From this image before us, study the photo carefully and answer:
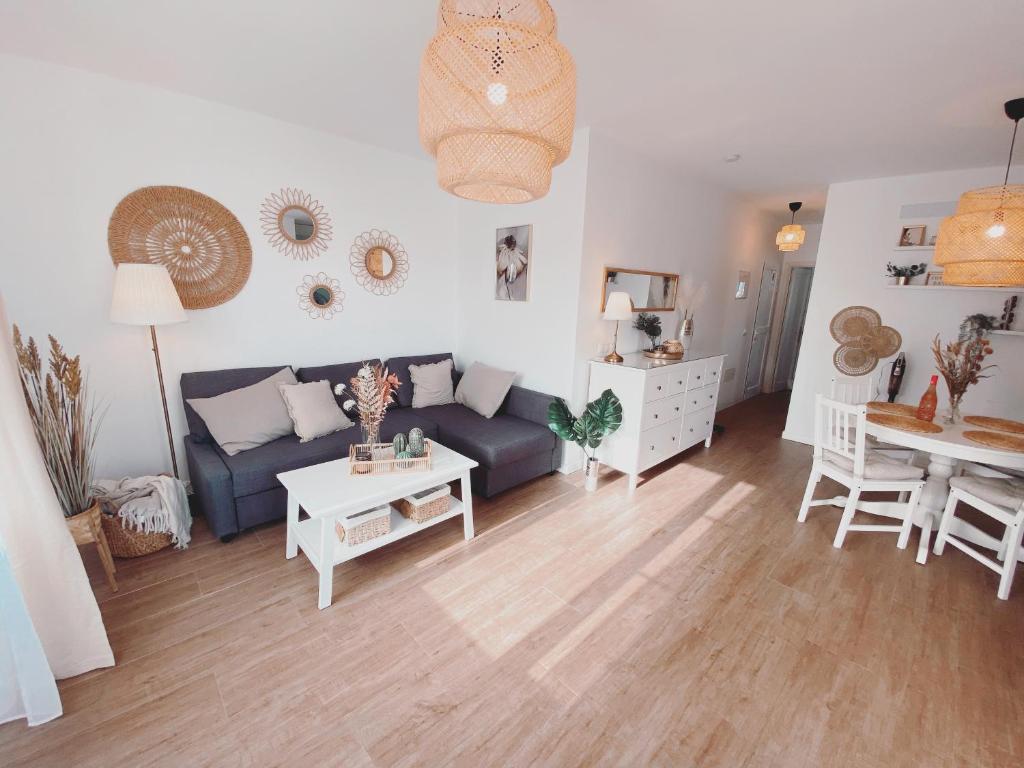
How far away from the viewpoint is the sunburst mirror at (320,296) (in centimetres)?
316

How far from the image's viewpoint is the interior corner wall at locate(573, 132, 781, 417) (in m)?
3.14

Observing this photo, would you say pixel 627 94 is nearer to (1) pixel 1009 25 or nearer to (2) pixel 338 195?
(1) pixel 1009 25

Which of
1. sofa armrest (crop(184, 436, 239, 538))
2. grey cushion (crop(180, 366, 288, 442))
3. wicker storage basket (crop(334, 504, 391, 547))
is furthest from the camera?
grey cushion (crop(180, 366, 288, 442))

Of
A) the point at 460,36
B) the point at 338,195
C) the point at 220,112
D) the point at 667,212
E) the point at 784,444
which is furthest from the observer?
the point at 784,444

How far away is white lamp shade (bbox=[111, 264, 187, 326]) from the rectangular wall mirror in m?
2.86

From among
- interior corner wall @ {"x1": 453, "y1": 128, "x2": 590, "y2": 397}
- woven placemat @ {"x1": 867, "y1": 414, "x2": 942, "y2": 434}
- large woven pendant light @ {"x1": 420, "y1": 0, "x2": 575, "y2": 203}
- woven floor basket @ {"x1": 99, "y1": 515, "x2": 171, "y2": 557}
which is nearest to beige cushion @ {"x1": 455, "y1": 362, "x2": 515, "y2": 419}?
interior corner wall @ {"x1": 453, "y1": 128, "x2": 590, "y2": 397}

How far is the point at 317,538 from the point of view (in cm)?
208

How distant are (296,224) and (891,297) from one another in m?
5.01

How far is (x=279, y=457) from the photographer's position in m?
2.45

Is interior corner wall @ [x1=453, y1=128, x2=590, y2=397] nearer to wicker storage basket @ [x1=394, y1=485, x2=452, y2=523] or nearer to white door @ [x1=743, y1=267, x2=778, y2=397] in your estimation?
wicker storage basket @ [x1=394, y1=485, x2=452, y2=523]

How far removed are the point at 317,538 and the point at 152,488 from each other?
1086mm

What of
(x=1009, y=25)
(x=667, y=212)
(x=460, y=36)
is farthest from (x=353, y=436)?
(x=1009, y=25)

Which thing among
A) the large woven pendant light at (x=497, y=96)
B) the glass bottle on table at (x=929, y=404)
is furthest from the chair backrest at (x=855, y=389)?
the large woven pendant light at (x=497, y=96)

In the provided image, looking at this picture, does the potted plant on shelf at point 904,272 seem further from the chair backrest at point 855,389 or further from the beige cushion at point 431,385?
the beige cushion at point 431,385
